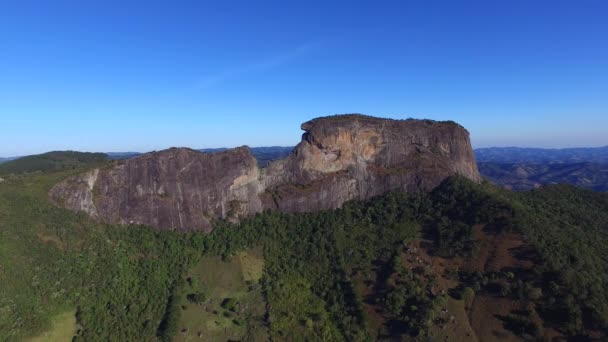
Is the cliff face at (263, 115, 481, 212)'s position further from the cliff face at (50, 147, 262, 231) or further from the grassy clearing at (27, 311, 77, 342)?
the grassy clearing at (27, 311, 77, 342)

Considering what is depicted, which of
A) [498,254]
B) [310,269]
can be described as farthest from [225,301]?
[498,254]

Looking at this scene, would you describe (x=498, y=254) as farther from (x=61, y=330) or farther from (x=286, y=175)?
(x=61, y=330)

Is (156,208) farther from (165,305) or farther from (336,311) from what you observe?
(336,311)

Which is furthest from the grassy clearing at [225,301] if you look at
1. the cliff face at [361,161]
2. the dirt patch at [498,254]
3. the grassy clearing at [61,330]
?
the dirt patch at [498,254]

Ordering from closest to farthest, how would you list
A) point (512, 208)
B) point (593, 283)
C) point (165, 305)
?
point (593, 283), point (165, 305), point (512, 208)

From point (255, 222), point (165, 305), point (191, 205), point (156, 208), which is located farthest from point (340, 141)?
point (165, 305)

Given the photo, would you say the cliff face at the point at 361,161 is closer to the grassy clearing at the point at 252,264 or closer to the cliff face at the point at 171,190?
the cliff face at the point at 171,190
